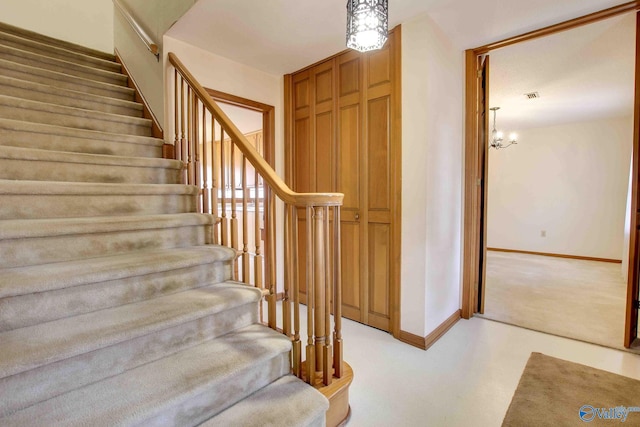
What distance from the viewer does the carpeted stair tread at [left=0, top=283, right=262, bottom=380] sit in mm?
1016

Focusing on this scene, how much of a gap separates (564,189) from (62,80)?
741 cm

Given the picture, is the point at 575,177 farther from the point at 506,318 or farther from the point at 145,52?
the point at 145,52

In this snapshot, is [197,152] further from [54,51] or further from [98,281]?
[54,51]

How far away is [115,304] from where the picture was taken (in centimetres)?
140

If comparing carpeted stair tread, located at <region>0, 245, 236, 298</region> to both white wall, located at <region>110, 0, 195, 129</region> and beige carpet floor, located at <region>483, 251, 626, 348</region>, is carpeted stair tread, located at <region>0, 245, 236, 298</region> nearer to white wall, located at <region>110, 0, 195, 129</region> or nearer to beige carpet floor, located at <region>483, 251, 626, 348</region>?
white wall, located at <region>110, 0, 195, 129</region>

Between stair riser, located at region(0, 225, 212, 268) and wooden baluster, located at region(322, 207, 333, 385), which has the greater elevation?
stair riser, located at region(0, 225, 212, 268)

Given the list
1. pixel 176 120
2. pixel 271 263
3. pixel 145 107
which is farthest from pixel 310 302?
pixel 145 107

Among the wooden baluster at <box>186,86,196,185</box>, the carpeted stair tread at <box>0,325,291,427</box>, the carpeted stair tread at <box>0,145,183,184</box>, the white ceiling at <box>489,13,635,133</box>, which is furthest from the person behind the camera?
the white ceiling at <box>489,13,635,133</box>

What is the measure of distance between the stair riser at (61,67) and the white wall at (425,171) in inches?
114

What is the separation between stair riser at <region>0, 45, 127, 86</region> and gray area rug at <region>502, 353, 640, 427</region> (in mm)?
4220

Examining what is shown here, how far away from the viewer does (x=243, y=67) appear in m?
2.99

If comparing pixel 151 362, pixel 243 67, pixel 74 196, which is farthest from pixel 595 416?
pixel 243 67

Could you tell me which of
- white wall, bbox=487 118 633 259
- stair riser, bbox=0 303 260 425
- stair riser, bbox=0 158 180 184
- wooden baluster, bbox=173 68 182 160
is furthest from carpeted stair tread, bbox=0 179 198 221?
white wall, bbox=487 118 633 259

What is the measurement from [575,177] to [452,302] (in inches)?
183
